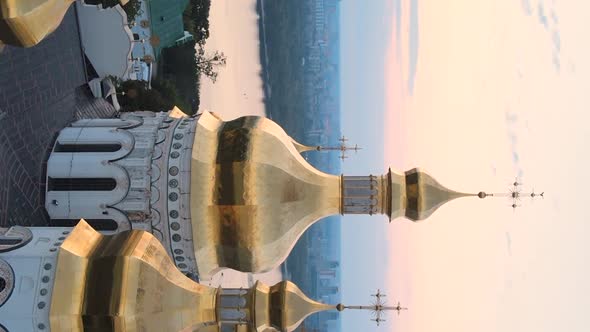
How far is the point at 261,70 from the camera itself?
208ft

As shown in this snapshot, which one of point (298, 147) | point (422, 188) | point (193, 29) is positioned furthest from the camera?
point (193, 29)

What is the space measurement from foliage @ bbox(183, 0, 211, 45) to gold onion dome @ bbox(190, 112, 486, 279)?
37.0 m

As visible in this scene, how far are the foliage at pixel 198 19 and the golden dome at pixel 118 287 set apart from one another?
1601 inches

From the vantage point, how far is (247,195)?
12.0 metres

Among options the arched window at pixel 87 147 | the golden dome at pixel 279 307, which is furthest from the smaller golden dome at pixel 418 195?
the arched window at pixel 87 147

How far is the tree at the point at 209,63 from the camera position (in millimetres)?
49469

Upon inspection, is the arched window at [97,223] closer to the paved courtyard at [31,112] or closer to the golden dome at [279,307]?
the paved courtyard at [31,112]

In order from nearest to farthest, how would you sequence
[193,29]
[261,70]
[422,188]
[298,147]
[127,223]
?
1. [127,223]
2. [422,188]
3. [298,147]
4. [193,29]
5. [261,70]

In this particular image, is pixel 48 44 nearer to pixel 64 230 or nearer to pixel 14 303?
pixel 64 230

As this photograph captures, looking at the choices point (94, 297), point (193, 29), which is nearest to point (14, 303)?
point (94, 297)

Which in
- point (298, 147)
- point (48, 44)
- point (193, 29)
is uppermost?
point (193, 29)

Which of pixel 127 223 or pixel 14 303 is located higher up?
pixel 127 223

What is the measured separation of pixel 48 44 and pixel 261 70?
4866 cm

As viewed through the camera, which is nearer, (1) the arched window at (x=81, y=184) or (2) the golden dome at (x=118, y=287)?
(2) the golden dome at (x=118, y=287)
